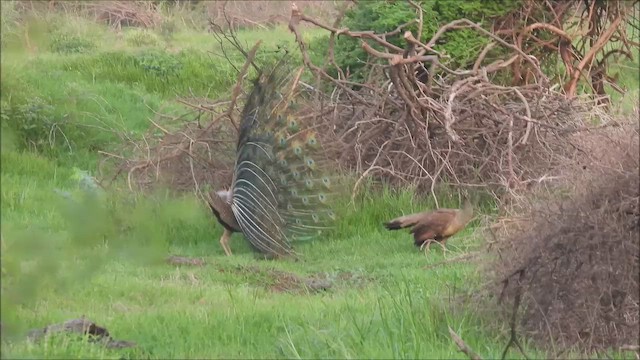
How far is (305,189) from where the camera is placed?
10891 mm

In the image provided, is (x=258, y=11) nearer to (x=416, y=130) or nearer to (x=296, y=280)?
(x=416, y=130)

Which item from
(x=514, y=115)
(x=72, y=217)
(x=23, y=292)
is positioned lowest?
(x=514, y=115)

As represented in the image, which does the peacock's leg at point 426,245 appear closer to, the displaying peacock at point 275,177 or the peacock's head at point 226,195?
the displaying peacock at point 275,177

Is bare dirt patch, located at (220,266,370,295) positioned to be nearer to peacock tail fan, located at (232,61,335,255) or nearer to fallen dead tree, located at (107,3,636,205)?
peacock tail fan, located at (232,61,335,255)

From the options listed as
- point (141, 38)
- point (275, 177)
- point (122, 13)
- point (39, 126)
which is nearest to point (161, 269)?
point (275, 177)

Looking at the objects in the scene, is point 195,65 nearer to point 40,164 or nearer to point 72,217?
point 40,164

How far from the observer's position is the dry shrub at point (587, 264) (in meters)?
5.98

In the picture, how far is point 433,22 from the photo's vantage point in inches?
516

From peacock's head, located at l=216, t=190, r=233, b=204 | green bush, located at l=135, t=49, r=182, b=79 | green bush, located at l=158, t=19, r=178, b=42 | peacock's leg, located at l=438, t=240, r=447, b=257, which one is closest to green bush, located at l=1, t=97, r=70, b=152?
peacock's head, located at l=216, t=190, r=233, b=204

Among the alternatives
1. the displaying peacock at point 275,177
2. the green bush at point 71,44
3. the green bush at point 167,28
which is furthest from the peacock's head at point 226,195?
the green bush at point 167,28

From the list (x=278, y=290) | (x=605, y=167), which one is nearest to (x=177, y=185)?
(x=278, y=290)

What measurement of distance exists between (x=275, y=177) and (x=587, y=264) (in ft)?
17.6

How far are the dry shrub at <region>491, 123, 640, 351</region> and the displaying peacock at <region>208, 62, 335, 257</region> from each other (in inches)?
179

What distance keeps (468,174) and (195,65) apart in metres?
7.44
